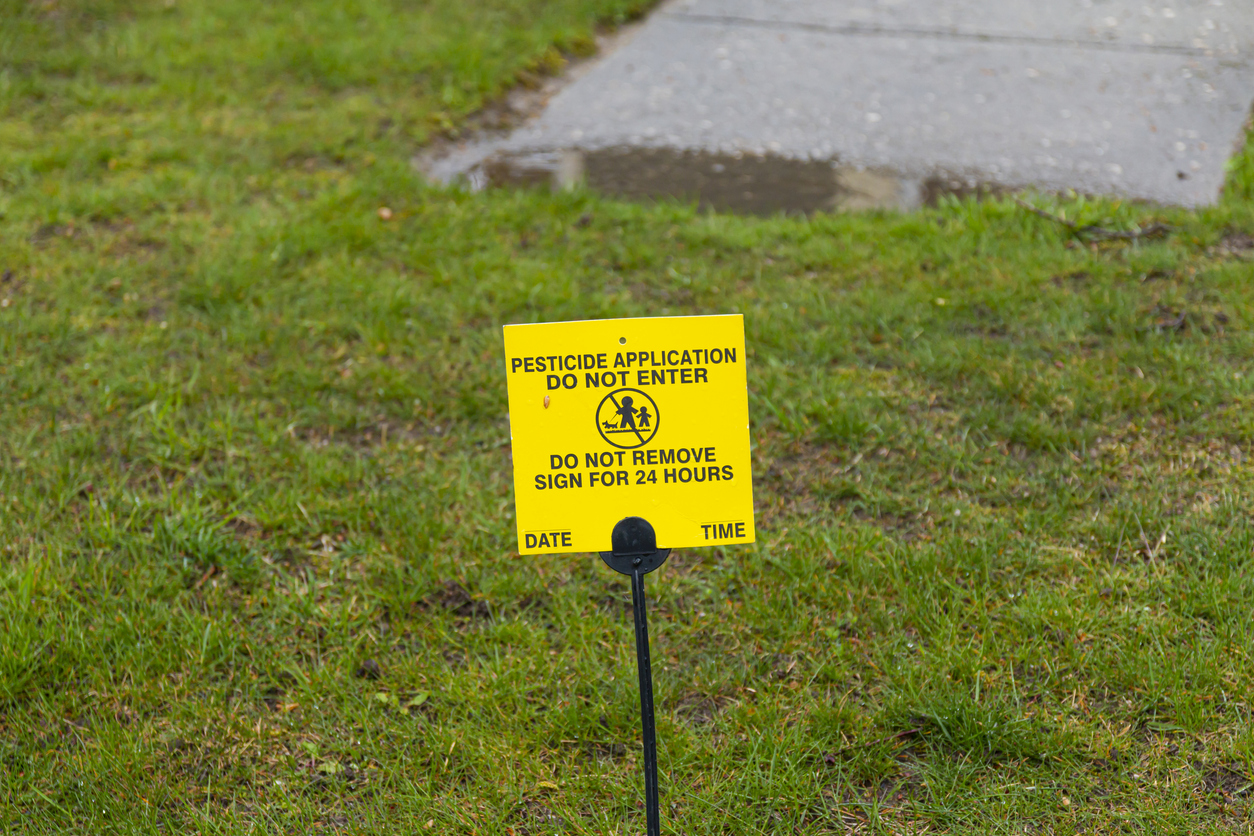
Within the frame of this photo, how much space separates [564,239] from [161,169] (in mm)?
2003

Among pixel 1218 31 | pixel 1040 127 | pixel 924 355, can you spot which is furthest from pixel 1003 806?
pixel 1218 31

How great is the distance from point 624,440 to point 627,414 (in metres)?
0.05

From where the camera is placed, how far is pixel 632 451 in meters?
1.88

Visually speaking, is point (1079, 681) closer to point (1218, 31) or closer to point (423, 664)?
point (423, 664)

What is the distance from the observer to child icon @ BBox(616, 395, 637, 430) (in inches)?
73.4

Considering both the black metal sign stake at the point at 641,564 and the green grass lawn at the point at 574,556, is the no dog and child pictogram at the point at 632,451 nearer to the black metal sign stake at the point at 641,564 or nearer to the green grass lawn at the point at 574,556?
the black metal sign stake at the point at 641,564

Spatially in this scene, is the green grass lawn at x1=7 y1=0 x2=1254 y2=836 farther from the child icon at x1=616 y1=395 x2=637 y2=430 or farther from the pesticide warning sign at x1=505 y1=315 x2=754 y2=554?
the child icon at x1=616 y1=395 x2=637 y2=430

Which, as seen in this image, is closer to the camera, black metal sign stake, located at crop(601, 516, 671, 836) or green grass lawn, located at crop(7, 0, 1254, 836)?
black metal sign stake, located at crop(601, 516, 671, 836)

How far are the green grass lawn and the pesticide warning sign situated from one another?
2.30 ft

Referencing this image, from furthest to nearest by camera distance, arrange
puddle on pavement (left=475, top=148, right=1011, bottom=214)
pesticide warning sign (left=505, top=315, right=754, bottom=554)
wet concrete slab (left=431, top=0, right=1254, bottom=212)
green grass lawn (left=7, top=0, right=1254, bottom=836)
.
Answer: wet concrete slab (left=431, top=0, right=1254, bottom=212) < puddle on pavement (left=475, top=148, right=1011, bottom=214) < green grass lawn (left=7, top=0, right=1254, bottom=836) < pesticide warning sign (left=505, top=315, right=754, bottom=554)

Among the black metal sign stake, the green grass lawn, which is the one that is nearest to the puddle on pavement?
the green grass lawn

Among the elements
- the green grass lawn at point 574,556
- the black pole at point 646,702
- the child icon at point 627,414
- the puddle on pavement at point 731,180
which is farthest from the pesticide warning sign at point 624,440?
the puddle on pavement at point 731,180

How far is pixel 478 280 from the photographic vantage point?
3.93 metres

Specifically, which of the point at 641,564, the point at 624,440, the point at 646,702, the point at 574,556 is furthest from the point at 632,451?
the point at 574,556
